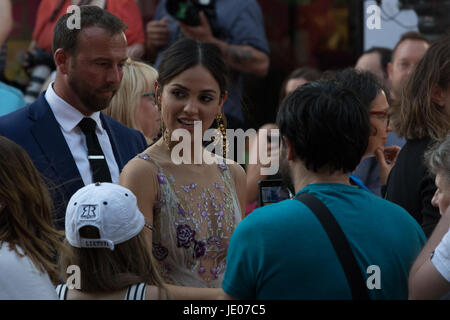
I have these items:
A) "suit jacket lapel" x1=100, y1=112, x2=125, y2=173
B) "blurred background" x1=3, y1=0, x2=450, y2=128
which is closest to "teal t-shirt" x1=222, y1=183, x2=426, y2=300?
"suit jacket lapel" x1=100, y1=112, x2=125, y2=173

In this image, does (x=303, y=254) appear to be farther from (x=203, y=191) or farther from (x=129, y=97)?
(x=129, y=97)

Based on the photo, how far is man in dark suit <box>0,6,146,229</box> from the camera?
9.55ft

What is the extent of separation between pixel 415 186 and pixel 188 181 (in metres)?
0.96

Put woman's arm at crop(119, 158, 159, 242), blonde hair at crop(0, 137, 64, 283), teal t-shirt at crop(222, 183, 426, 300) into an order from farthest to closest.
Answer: woman's arm at crop(119, 158, 159, 242)
blonde hair at crop(0, 137, 64, 283)
teal t-shirt at crop(222, 183, 426, 300)

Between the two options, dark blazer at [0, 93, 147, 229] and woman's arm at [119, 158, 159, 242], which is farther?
dark blazer at [0, 93, 147, 229]

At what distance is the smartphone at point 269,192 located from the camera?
2.94 m

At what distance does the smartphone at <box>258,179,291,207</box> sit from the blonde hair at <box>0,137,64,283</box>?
87cm

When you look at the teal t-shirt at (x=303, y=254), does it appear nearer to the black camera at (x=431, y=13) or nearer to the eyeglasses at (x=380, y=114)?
the eyeglasses at (x=380, y=114)

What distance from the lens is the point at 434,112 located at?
3.07 meters

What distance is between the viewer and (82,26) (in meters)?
3.11

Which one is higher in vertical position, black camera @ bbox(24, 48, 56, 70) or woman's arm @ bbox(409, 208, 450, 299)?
black camera @ bbox(24, 48, 56, 70)

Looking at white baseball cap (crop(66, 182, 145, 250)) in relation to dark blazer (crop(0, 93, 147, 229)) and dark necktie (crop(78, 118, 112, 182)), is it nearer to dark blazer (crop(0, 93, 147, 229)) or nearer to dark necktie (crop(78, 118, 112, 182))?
dark blazer (crop(0, 93, 147, 229))

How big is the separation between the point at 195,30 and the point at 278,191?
2.46m

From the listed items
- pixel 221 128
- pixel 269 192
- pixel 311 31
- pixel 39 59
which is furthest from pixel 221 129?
pixel 311 31
